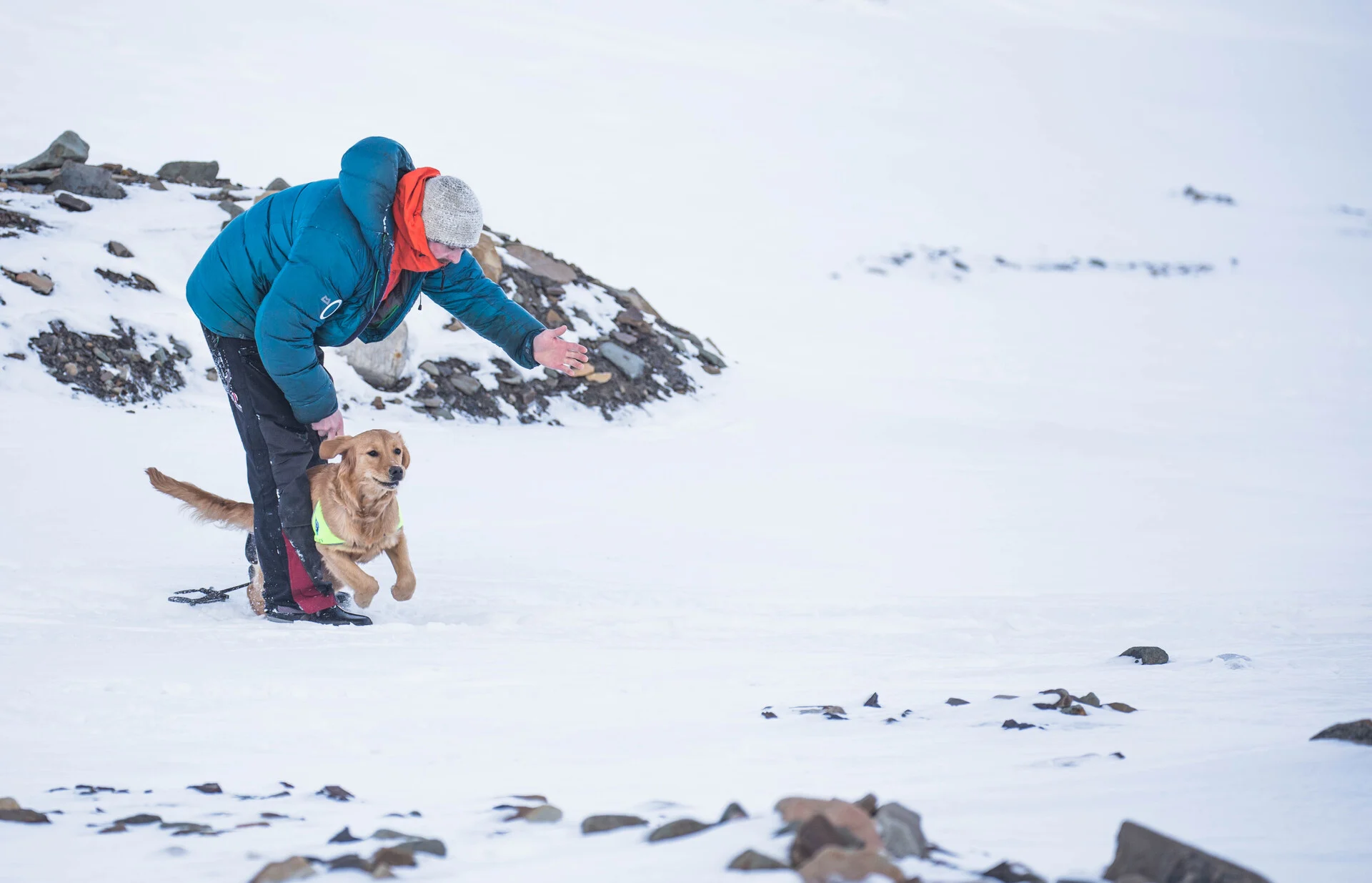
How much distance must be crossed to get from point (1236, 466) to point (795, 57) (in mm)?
40616

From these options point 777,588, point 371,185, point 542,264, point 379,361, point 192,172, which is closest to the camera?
point 371,185

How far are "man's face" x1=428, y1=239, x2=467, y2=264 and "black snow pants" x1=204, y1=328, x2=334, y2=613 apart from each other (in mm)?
715

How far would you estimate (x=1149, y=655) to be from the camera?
4.05 meters

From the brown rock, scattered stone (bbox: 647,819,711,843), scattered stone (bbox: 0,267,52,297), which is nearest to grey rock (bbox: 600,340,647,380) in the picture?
the brown rock

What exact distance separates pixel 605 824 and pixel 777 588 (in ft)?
11.7

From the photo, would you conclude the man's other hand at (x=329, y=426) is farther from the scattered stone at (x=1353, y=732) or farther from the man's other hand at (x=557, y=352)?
the scattered stone at (x=1353, y=732)

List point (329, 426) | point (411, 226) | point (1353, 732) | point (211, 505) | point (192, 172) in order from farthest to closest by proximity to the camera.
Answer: point (192, 172)
point (211, 505)
point (329, 426)
point (411, 226)
point (1353, 732)

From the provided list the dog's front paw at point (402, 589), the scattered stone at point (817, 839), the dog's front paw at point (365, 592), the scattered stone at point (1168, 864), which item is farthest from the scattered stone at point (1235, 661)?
the dog's front paw at point (365, 592)

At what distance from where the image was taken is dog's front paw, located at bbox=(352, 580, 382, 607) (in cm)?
477

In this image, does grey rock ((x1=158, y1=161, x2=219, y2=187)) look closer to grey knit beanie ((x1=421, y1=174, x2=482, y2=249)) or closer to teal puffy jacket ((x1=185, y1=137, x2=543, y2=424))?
teal puffy jacket ((x1=185, y1=137, x2=543, y2=424))

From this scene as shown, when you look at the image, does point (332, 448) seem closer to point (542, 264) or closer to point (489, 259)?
point (489, 259)

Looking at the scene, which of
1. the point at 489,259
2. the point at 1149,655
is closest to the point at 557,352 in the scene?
the point at 1149,655

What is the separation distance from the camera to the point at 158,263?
9.75m

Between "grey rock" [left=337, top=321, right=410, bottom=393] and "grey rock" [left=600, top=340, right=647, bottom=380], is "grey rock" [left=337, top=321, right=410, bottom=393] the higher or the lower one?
the lower one
